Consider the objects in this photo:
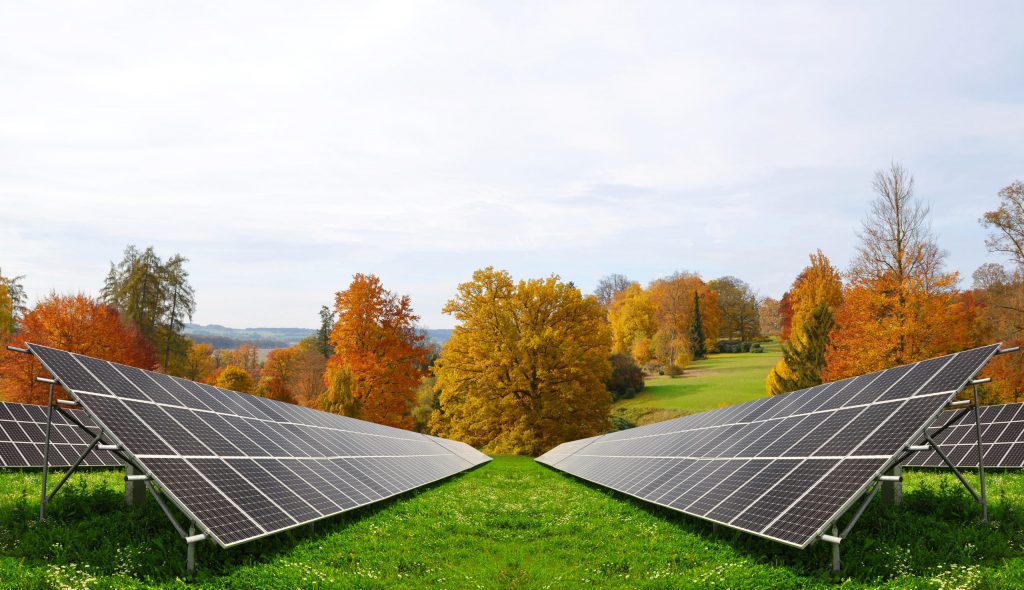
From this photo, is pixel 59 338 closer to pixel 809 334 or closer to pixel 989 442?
pixel 989 442

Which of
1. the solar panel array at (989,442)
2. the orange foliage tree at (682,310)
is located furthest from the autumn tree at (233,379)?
the orange foliage tree at (682,310)

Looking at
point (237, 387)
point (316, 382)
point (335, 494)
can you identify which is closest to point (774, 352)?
point (316, 382)

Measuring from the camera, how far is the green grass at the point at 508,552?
855cm

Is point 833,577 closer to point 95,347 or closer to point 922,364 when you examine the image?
point 922,364

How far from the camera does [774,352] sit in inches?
4129

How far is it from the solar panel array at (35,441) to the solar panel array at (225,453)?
6051 mm

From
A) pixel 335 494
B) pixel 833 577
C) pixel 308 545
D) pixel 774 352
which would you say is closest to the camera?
pixel 833 577

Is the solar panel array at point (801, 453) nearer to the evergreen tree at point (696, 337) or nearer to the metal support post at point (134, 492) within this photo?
the metal support post at point (134, 492)

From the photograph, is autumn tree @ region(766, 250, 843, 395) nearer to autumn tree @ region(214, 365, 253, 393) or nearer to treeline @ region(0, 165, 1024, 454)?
treeline @ region(0, 165, 1024, 454)

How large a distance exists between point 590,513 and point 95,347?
43.1 m

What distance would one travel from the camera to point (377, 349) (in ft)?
165

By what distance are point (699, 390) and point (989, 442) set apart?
2080 inches

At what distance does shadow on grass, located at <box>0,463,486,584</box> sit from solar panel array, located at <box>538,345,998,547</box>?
7810mm

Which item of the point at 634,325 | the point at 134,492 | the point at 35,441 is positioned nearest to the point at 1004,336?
the point at 134,492
